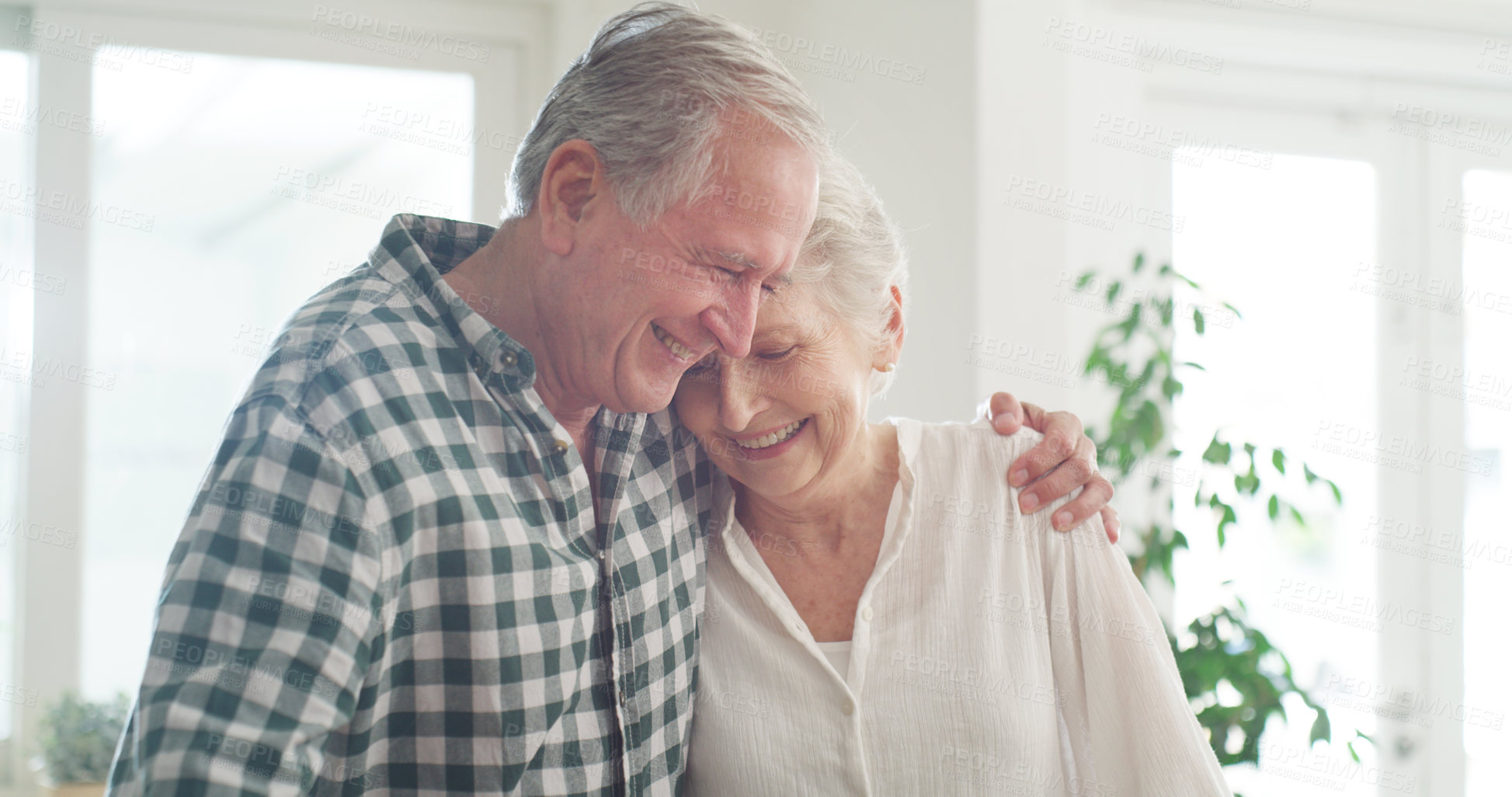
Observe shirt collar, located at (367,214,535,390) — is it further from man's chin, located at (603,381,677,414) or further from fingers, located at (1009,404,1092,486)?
fingers, located at (1009,404,1092,486)

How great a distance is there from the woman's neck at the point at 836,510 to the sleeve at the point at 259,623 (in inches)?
22.7

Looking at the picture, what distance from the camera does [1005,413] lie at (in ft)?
4.42

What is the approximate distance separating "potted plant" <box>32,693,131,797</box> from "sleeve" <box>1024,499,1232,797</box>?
1867 mm

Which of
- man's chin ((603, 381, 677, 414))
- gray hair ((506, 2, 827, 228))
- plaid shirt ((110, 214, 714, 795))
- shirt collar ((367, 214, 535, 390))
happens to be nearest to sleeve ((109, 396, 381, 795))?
plaid shirt ((110, 214, 714, 795))

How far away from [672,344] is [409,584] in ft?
1.15

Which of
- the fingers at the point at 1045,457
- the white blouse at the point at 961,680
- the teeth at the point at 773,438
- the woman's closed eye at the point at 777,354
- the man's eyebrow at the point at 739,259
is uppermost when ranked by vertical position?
the man's eyebrow at the point at 739,259

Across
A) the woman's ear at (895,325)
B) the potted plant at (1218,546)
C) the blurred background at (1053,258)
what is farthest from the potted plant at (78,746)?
the potted plant at (1218,546)

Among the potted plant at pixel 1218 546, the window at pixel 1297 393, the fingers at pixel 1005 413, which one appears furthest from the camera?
the window at pixel 1297 393

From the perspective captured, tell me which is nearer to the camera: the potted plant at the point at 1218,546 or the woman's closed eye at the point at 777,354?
the woman's closed eye at the point at 777,354

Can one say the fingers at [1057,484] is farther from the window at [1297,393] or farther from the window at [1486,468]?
the window at [1486,468]

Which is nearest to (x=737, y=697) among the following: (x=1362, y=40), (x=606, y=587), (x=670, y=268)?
(x=606, y=587)

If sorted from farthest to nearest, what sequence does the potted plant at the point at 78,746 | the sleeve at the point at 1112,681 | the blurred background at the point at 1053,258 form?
the blurred background at the point at 1053,258 → the potted plant at the point at 78,746 → the sleeve at the point at 1112,681

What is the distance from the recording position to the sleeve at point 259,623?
2.39ft

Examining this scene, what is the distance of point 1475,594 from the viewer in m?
2.91
